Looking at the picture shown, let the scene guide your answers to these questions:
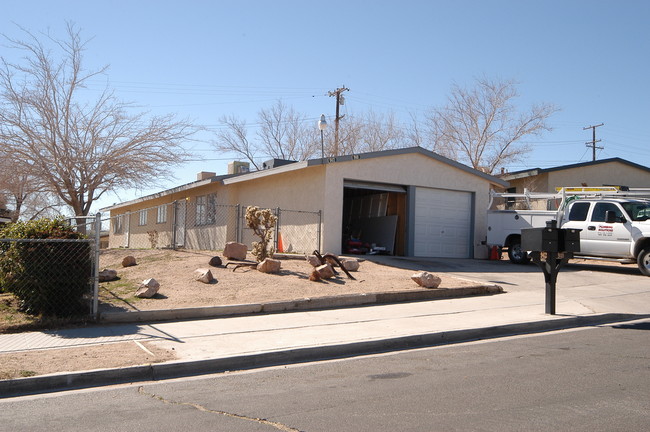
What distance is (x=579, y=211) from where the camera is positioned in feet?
56.1

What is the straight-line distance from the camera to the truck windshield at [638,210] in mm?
15680

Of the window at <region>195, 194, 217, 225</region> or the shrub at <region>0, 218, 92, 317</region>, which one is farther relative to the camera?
the window at <region>195, 194, 217, 225</region>

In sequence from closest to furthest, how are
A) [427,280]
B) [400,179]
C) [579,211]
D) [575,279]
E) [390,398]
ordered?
[390,398] → [427,280] → [575,279] → [579,211] → [400,179]

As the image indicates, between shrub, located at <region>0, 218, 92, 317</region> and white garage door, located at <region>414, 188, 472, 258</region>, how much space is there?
12.2m

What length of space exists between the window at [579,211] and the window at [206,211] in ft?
42.4

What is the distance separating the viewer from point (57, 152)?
19.4 m

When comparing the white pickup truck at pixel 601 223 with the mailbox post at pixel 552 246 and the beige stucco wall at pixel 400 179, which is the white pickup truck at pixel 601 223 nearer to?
the beige stucco wall at pixel 400 179

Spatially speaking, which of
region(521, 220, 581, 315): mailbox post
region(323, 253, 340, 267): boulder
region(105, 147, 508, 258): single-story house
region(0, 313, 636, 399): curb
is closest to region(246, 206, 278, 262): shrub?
region(323, 253, 340, 267): boulder

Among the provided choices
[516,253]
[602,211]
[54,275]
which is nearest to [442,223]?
[516,253]

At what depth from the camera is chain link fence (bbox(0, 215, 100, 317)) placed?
9.31 metres

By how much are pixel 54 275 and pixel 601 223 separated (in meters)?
13.9

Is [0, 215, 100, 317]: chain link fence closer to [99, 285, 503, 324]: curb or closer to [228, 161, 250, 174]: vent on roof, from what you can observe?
[99, 285, 503, 324]: curb

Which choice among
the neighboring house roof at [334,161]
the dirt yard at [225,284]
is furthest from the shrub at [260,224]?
the neighboring house roof at [334,161]

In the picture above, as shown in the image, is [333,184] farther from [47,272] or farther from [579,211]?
[47,272]
